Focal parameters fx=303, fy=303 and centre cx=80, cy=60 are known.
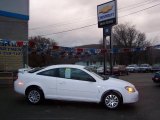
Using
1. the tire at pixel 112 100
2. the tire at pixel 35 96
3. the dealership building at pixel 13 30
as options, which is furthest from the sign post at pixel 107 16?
the tire at pixel 112 100

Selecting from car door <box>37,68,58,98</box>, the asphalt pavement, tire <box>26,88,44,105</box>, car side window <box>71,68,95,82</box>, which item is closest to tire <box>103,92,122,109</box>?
the asphalt pavement

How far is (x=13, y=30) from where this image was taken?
23.3 m

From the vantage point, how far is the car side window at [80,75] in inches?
412

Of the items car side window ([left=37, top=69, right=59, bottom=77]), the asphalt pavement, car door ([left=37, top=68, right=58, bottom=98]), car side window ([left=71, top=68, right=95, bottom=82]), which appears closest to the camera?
the asphalt pavement

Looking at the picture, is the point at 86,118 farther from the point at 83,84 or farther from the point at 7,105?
the point at 7,105

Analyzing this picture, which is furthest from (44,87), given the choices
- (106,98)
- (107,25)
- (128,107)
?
(107,25)

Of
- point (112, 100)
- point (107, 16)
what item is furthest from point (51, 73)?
point (107, 16)

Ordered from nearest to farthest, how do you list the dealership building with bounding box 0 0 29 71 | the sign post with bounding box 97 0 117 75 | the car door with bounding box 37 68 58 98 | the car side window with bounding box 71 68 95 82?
the car side window with bounding box 71 68 95 82 < the car door with bounding box 37 68 58 98 < the dealership building with bounding box 0 0 29 71 < the sign post with bounding box 97 0 117 75

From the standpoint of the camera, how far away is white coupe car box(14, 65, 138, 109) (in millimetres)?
10164

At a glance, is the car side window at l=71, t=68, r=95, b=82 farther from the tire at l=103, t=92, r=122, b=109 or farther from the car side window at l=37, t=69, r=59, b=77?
the tire at l=103, t=92, r=122, b=109

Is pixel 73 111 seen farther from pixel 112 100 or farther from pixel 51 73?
pixel 51 73

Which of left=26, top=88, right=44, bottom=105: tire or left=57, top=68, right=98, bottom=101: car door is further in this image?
left=26, top=88, right=44, bottom=105: tire

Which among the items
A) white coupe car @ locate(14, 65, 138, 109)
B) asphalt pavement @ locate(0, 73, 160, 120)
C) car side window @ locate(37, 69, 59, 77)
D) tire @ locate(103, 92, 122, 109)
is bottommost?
asphalt pavement @ locate(0, 73, 160, 120)

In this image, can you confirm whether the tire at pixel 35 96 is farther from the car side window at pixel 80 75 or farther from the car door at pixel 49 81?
the car side window at pixel 80 75
